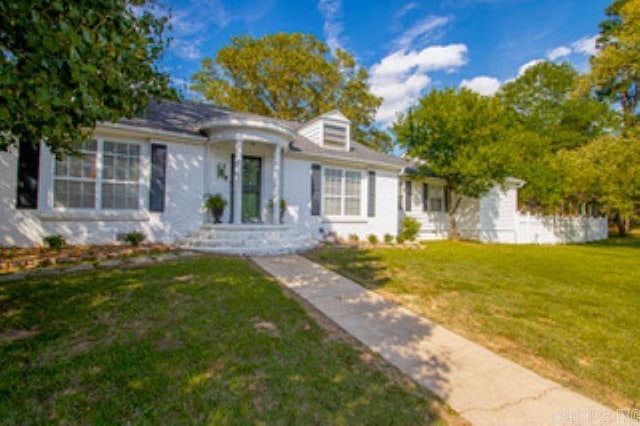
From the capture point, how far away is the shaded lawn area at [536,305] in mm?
3189

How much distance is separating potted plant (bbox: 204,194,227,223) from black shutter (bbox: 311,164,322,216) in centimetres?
344

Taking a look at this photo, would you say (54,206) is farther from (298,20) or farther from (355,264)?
(298,20)

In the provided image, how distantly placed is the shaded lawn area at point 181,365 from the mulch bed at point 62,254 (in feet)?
5.51

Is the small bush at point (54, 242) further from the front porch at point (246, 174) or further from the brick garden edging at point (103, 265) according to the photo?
the front porch at point (246, 174)

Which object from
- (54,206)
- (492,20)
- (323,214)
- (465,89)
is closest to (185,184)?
(54,206)

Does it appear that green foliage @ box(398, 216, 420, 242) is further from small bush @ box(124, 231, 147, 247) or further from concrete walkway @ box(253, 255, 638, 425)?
small bush @ box(124, 231, 147, 247)

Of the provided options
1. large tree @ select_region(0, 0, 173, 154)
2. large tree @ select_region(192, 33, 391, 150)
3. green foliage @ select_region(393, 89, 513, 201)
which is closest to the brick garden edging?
large tree @ select_region(0, 0, 173, 154)

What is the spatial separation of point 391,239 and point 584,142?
2638 centimetres

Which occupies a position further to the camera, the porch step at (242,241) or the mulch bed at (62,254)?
the porch step at (242,241)

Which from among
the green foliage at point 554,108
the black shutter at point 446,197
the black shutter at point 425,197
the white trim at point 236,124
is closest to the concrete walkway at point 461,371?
the white trim at point 236,124

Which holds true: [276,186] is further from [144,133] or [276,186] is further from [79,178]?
[79,178]

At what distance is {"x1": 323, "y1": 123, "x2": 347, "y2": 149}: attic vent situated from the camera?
1345 cm

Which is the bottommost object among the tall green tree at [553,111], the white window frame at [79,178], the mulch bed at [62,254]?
the mulch bed at [62,254]

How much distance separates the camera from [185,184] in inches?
386
